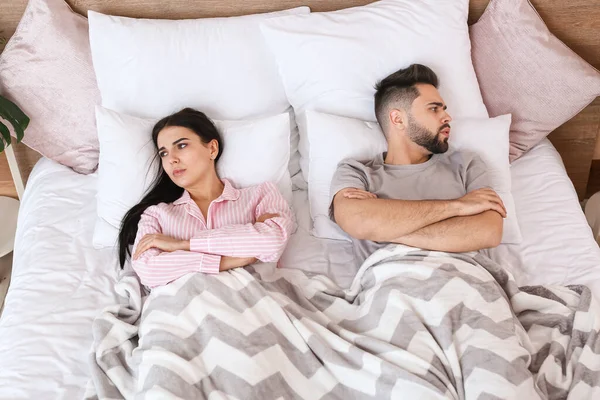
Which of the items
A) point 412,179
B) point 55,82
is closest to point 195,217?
point 412,179

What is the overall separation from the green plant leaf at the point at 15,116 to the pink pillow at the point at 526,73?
146 cm

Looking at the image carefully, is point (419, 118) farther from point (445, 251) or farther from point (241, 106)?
point (241, 106)

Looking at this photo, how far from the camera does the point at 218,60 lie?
79.7 inches

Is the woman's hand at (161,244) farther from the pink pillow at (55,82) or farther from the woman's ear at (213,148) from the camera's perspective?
the pink pillow at (55,82)

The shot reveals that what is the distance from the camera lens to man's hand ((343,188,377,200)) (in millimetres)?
1750

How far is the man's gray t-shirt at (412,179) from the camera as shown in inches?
70.7

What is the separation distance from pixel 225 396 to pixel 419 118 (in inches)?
36.8

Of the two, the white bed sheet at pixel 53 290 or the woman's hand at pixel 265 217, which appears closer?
the white bed sheet at pixel 53 290

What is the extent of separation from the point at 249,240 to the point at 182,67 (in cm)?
67

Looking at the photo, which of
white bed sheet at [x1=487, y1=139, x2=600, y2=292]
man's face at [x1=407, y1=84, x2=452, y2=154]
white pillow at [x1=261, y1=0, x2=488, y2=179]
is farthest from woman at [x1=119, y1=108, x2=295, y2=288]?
white bed sheet at [x1=487, y1=139, x2=600, y2=292]

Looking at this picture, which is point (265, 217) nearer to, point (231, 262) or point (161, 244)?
point (231, 262)

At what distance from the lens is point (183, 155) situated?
1.79 meters

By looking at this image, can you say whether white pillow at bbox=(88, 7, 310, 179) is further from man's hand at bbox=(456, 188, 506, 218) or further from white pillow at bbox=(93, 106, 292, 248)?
→ man's hand at bbox=(456, 188, 506, 218)

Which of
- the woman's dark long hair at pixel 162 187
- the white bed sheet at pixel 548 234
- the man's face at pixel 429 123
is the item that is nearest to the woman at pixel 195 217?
the woman's dark long hair at pixel 162 187
